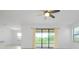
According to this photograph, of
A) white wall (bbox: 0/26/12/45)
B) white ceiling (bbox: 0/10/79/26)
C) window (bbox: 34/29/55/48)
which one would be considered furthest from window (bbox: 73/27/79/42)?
white wall (bbox: 0/26/12/45)

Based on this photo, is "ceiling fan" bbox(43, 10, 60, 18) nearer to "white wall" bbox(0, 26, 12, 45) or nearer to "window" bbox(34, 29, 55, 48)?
"window" bbox(34, 29, 55, 48)

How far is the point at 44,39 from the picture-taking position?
2.33m

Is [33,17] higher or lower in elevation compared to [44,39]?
higher

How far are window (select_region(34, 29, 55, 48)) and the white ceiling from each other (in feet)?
0.59

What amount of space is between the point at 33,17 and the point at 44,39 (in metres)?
0.49

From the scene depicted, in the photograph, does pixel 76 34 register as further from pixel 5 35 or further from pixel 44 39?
pixel 5 35

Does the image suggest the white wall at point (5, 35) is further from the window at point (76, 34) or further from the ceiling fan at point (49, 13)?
the window at point (76, 34)

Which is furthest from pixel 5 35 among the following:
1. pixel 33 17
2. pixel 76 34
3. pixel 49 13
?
pixel 76 34

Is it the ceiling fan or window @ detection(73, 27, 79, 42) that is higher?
the ceiling fan

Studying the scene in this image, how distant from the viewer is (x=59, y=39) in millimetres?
2287

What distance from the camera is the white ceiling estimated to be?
229 cm
